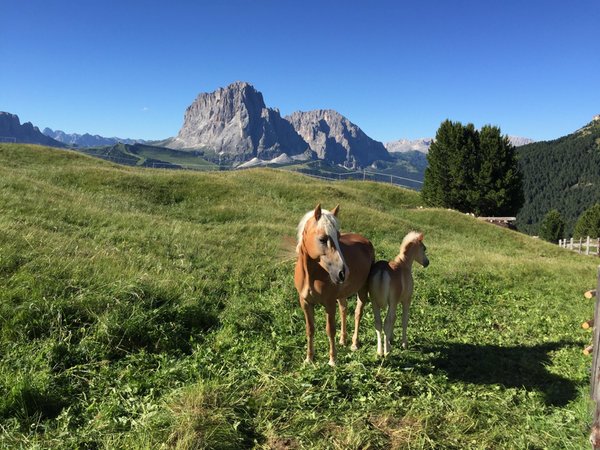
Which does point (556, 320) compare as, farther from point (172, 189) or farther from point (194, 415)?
point (172, 189)

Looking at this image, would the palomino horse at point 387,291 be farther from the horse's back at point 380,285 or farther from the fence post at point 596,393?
the fence post at point 596,393

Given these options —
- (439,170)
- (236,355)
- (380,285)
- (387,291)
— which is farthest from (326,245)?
(439,170)

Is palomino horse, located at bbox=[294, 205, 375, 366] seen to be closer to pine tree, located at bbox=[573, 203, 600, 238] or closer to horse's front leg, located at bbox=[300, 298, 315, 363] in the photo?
horse's front leg, located at bbox=[300, 298, 315, 363]

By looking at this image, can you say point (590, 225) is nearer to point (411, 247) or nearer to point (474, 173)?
point (474, 173)

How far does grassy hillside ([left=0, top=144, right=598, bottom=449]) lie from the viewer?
5.21 m

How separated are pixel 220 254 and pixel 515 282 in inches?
446

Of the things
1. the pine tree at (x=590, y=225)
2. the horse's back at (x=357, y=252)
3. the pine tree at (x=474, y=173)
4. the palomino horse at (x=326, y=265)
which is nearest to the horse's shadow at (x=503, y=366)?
the palomino horse at (x=326, y=265)

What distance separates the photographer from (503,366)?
807 centimetres

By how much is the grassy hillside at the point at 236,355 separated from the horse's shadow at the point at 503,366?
44 mm

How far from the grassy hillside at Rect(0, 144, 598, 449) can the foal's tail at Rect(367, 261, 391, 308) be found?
43.5 inches

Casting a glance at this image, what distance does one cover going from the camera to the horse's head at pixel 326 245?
6.05 meters

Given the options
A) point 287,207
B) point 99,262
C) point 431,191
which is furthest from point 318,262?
point 431,191

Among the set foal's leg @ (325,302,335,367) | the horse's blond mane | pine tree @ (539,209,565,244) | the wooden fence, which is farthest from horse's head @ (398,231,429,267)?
pine tree @ (539,209,565,244)

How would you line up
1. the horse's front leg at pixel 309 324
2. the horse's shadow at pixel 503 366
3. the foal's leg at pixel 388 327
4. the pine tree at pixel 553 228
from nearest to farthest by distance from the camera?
the horse's front leg at pixel 309 324 < the horse's shadow at pixel 503 366 < the foal's leg at pixel 388 327 < the pine tree at pixel 553 228
